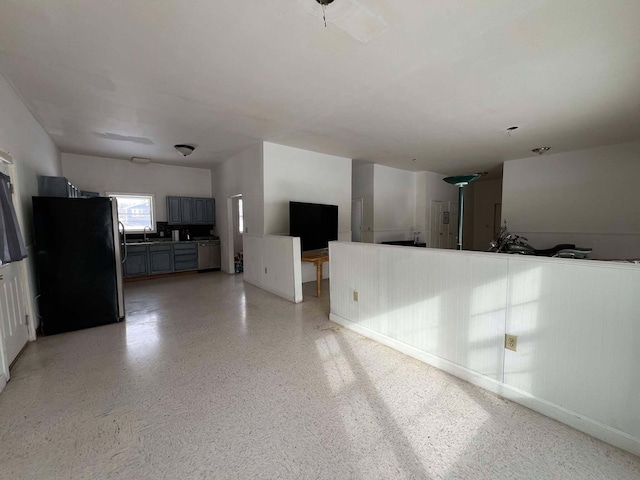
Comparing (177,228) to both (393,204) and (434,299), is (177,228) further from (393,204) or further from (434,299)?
(434,299)

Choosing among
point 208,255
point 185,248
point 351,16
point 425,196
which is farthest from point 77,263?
point 425,196

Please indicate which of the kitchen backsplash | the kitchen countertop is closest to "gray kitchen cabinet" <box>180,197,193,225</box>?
the kitchen backsplash

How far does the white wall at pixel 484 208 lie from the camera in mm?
8698

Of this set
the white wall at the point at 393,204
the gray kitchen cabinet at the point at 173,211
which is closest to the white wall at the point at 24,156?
the gray kitchen cabinet at the point at 173,211

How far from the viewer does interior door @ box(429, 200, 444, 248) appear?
7911 mm

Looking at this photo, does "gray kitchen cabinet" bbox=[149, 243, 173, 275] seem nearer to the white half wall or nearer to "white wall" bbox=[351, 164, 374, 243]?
the white half wall

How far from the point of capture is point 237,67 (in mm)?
2379

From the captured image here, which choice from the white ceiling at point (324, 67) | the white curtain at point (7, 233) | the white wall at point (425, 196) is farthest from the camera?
the white wall at point (425, 196)

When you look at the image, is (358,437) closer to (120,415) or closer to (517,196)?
(120,415)

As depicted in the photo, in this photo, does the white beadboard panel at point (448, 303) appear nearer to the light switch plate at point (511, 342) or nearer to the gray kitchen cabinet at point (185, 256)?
the light switch plate at point (511, 342)

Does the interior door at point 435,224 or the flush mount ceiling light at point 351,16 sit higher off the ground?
the flush mount ceiling light at point 351,16

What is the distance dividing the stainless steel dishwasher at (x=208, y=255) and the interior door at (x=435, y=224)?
19.7ft

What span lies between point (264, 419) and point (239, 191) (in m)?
4.66

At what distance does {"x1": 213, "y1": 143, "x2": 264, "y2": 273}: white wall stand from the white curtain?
3.01m
